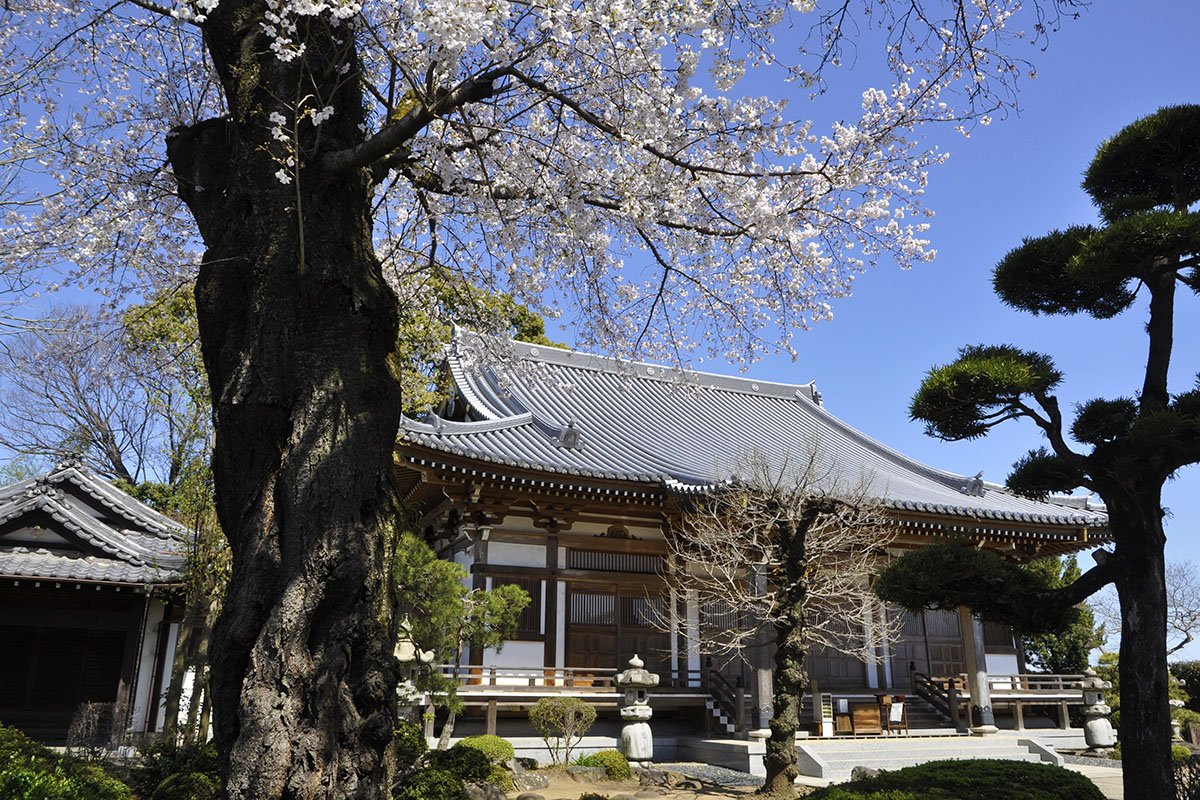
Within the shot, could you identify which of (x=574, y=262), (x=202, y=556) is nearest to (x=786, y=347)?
(x=574, y=262)

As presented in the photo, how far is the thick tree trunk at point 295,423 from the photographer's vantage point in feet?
10.7

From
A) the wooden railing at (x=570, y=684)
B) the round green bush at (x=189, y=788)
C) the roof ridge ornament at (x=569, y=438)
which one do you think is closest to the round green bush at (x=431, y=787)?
the round green bush at (x=189, y=788)

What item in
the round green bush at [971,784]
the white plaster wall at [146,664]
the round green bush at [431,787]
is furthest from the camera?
the white plaster wall at [146,664]

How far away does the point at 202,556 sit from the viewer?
992 centimetres

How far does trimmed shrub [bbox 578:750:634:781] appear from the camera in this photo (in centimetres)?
1054

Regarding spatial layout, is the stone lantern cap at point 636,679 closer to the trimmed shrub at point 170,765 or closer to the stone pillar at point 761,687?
the stone pillar at point 761,687

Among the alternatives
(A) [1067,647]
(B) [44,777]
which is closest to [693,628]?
(B) [44,777]

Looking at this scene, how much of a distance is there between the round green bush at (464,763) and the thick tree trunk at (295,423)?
4001 millimetres

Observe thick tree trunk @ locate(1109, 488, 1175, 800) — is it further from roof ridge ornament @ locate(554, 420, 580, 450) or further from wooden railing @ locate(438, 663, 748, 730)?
roof ridge ornament @ locate(554, 420, 580, 450)

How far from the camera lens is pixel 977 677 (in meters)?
14.1

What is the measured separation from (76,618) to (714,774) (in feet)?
33.6

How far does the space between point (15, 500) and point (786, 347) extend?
12.2 m

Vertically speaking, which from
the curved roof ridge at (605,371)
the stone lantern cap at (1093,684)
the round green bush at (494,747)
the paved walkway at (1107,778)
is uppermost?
the curved roof ridge at (605,371)

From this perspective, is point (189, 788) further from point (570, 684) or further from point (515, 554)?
point (515, 554)
